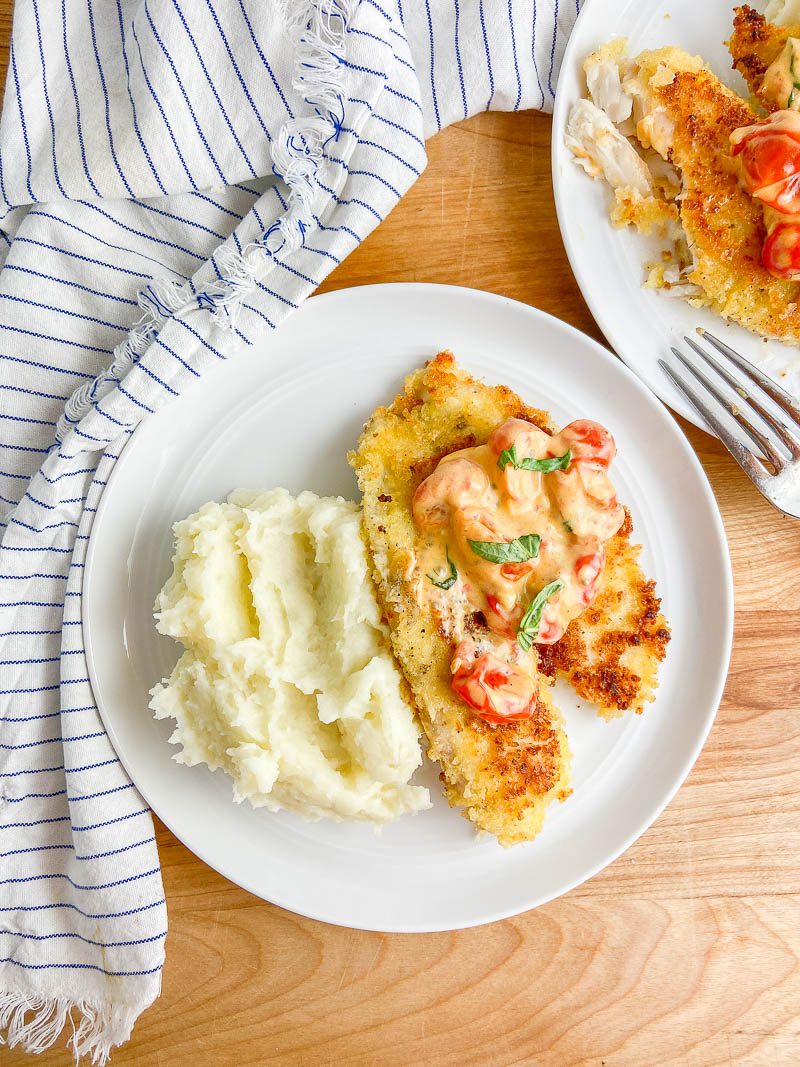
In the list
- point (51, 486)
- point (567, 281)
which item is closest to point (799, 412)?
point (567, 281)

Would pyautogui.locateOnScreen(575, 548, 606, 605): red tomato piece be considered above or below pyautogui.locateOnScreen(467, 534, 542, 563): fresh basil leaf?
below

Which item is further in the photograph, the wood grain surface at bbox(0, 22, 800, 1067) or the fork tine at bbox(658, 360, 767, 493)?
the wood grain surface at bbox(0, 22, 800, 1067)

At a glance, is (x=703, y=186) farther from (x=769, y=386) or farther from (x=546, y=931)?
(x=546, y=931)

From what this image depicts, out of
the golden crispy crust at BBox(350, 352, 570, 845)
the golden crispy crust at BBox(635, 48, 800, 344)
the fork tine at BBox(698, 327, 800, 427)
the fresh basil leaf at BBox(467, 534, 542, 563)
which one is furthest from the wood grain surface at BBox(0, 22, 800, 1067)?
the fresh basil leaf at BBox(467, 534, 542, 563)

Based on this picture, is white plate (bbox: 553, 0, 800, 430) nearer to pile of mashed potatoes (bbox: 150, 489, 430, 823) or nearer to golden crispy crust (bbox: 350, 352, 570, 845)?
golden crispy crust (bbox: 350, 352, 570, 845)

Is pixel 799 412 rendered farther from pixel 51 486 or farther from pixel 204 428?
pixel 51 486

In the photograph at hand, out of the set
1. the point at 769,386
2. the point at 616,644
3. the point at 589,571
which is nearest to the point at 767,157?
the point at 769,386
